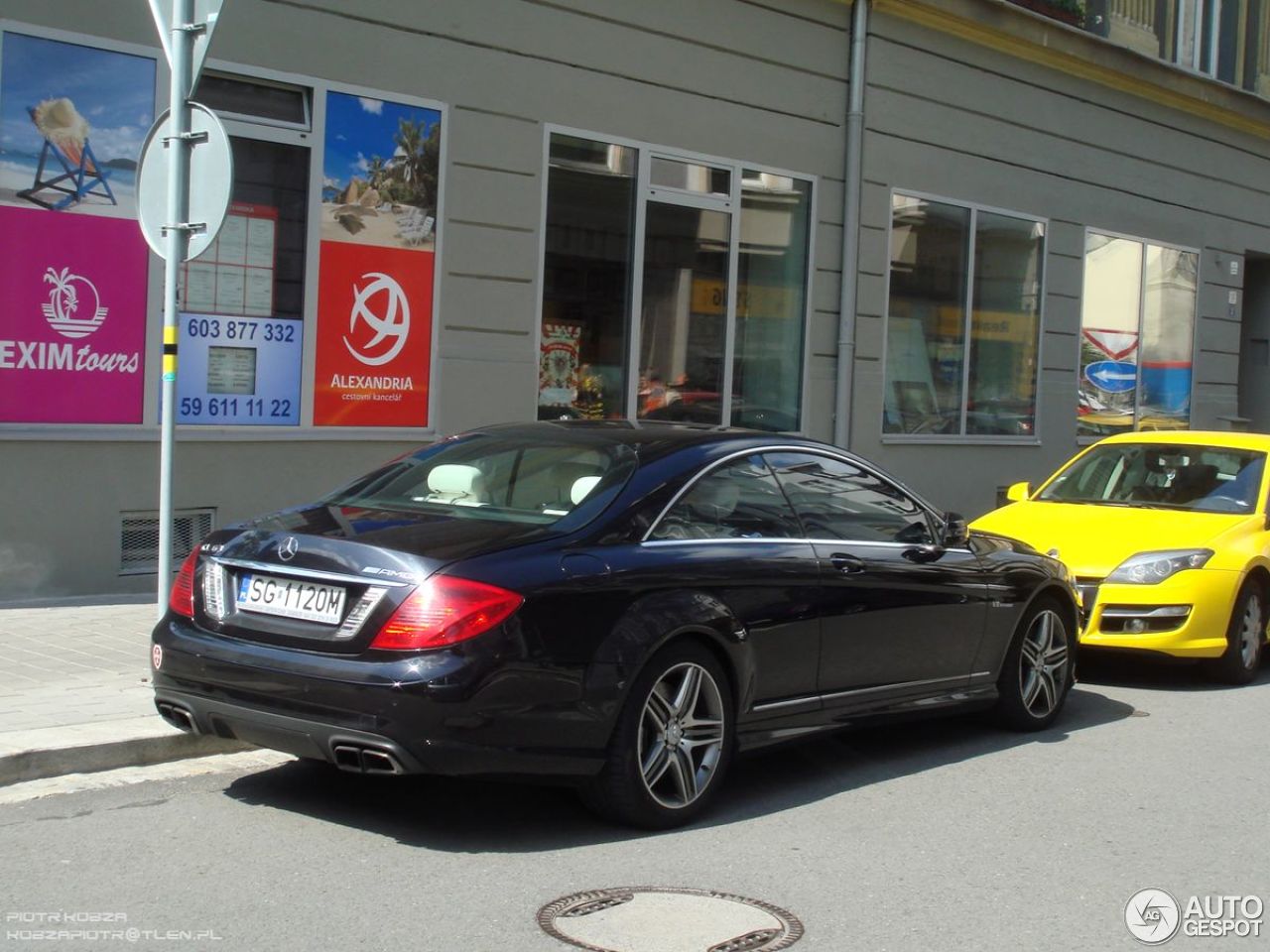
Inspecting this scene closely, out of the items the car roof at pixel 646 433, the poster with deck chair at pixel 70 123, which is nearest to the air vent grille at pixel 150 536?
the poster with deck chair at pixel 70 123

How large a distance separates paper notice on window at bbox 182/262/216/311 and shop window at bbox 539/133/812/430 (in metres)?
3.07

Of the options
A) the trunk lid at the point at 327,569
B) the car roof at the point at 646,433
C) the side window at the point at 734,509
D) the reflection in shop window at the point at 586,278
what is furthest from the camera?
the reflection in shop window at the point at 586,278

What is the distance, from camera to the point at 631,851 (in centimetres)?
535

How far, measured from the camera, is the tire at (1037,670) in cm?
761

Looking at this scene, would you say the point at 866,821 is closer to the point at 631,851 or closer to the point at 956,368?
the point at 631,851

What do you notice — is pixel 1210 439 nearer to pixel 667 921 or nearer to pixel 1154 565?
pixel 1154 565

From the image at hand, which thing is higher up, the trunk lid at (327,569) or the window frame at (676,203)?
the window frame at (676,203)

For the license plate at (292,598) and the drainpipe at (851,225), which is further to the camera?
the drainpipe at (851,225)

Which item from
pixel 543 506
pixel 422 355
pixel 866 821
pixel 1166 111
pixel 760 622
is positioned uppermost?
pixel 1166 111

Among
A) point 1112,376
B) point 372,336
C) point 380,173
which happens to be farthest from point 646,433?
point 1112,376

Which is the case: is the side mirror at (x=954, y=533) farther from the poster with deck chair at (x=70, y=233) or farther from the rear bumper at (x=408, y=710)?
the poster with deck chair at (x=70, y=233)

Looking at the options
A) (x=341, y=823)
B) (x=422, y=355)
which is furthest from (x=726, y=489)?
(x=422, y=355)

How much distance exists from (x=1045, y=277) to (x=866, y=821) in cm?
1338

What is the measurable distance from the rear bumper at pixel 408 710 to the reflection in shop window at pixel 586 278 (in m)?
7.66
